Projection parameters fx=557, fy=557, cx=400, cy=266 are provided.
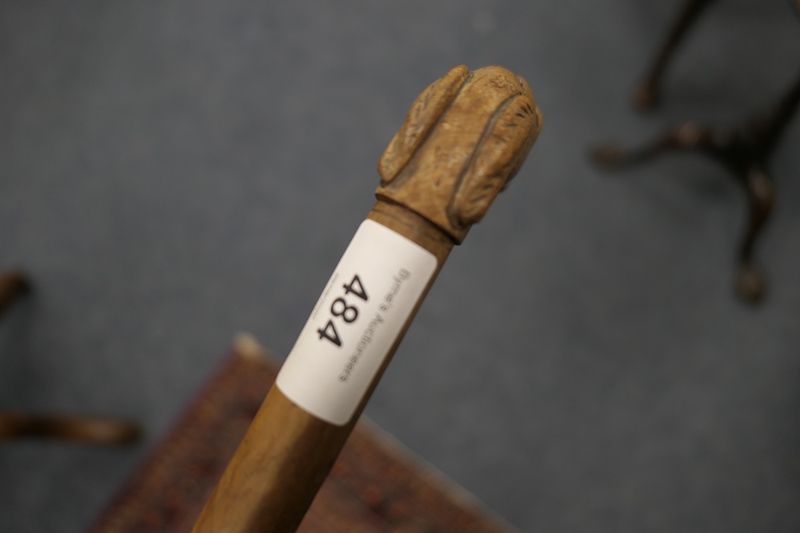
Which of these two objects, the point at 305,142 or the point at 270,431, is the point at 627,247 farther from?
the point at 270,431

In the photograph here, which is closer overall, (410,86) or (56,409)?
(56,409)

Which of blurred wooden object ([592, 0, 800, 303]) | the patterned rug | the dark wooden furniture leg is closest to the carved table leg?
blurred wooden object ([592, 0, 800, 303])

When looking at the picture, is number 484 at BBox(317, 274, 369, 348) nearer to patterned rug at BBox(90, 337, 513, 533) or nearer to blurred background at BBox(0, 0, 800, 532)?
patterned rug at BBox(90, 337, 513, 533)

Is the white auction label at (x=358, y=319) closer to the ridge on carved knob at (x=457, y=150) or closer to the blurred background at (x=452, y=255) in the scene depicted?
Answer: the ridge on carved knob at (x=457, y=150)

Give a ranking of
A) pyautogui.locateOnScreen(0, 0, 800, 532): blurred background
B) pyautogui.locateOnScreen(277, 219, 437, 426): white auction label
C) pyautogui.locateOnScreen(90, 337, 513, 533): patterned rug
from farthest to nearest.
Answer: pyautogui.locateOnScreen(0, 0, 800, 532): blurred background < pyautogui.locateOnScreen(90, 337, 513, 533): patterned rug < pyautogui.locateOnScreen(277, 219, 437, 426): white auction label

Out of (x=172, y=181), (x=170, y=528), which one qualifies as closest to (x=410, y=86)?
(x=172, y=181)

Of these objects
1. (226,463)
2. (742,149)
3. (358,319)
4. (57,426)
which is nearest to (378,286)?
(358,319)
